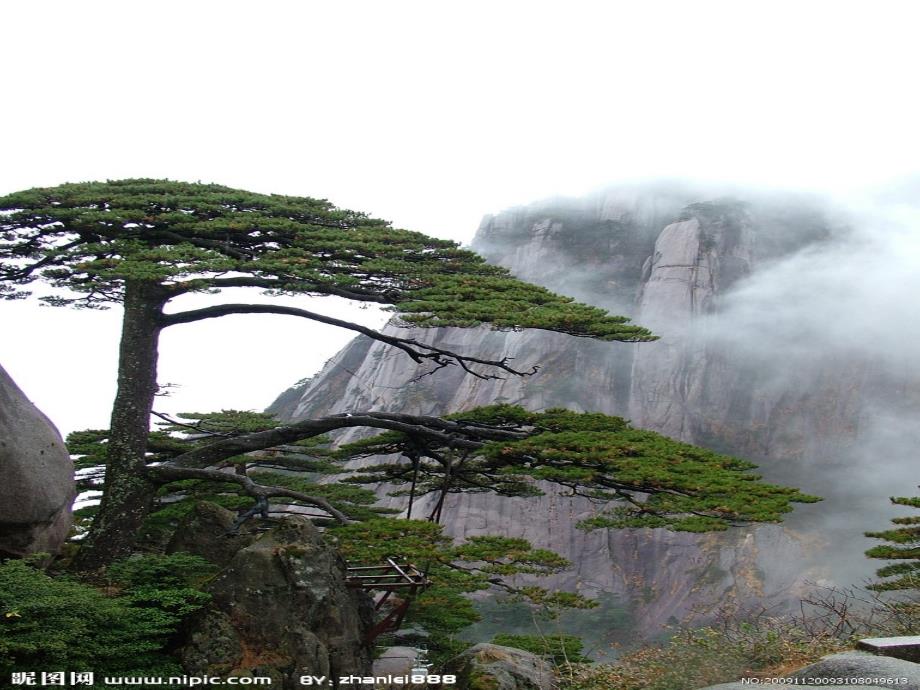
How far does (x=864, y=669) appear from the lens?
6.12m

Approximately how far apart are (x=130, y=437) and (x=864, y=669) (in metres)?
8.52

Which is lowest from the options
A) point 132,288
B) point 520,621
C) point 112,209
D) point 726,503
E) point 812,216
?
point 520,621

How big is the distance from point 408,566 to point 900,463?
3014 centimetres

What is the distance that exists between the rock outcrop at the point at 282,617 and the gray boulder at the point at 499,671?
3.83 ft

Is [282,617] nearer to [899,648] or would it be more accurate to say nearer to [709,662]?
[709,662]

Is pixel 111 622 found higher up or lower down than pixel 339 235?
lower down

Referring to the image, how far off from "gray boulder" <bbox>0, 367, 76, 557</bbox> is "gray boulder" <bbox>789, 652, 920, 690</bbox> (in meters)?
7.48

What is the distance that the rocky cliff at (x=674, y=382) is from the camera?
101 feet

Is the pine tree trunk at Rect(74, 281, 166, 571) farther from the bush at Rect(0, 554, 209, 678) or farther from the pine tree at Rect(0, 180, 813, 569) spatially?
the bush at Rect(0, 554, 209, 678)

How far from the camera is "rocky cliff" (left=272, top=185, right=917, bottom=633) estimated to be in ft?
101

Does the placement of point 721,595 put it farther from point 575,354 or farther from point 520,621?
point 575,354

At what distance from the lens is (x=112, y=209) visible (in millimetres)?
10008

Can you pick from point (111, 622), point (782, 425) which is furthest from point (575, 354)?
point (111, 622)

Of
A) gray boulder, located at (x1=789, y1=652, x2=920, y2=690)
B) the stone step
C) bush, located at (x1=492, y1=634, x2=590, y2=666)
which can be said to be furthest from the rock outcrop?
the stone step
